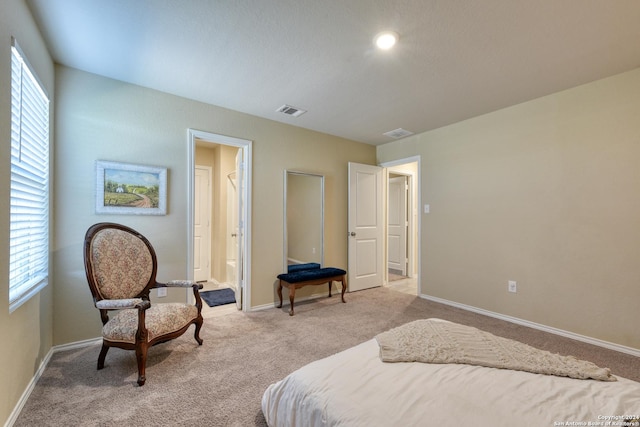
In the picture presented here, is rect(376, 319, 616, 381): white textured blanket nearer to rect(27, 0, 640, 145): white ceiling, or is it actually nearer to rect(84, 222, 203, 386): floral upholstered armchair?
rect(84, 222, 203, 386): floral upholstered armchair

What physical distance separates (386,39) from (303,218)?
2570mm

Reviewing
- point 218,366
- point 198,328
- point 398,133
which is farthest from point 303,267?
point 398,133

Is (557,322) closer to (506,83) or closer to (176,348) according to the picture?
(506,83)

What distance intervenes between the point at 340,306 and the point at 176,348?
1.99m

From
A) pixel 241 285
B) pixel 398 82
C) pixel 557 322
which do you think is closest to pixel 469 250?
pixel 557 322

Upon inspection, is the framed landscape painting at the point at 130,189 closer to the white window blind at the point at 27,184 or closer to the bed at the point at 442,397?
the white window blind at the point at 27,184

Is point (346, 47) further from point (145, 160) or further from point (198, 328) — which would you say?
point (198, 328)

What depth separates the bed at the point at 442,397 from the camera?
0.94m

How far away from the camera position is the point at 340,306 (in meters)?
3.73

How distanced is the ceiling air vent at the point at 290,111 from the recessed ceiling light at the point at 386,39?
4.67 ft

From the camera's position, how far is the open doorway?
18.7 feet

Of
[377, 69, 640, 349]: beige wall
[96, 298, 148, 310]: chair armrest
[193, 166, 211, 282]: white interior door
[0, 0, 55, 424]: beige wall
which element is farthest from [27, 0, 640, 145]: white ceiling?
[193, 166, 211, 282]: white interior door

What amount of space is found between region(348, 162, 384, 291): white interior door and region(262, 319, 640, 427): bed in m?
3.19

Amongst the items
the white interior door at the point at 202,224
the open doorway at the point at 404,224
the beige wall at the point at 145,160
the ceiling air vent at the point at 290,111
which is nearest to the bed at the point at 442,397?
the beige wall at the point at 145,160
